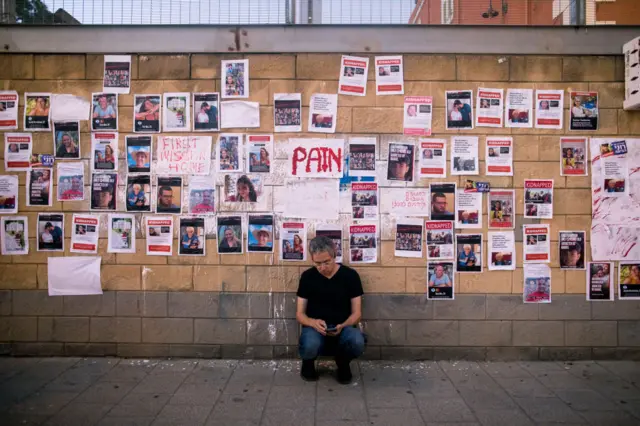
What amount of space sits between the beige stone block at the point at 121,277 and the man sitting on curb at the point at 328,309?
1715 millimetres

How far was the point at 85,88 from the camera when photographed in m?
4.36

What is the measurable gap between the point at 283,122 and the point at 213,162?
81 centimetres

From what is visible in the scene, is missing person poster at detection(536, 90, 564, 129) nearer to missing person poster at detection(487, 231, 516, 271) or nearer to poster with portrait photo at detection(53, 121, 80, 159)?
missing person poster at detection(487, 231, 516, 271)

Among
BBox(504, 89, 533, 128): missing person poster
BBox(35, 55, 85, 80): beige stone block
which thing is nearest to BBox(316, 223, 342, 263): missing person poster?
BBox(504, 89, 533, 128): missing person poster

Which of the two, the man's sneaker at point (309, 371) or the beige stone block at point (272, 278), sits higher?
the beige stone block at point (272, 278)

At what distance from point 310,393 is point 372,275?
4.19ft

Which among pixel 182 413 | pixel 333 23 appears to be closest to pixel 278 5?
pixel 333 23

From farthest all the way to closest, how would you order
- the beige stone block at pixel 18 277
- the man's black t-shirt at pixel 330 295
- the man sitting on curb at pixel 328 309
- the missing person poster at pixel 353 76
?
the beige stone block at pixel 18 277 → the missing person poster at pixel 353 76 → the man's black t-shirt at pixel 330 295 → the man sitting on curb at pixel 328 309

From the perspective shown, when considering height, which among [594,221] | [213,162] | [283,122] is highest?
[283,122]

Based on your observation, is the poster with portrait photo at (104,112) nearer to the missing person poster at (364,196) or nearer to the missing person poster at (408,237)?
the missing person poster at (364,196)

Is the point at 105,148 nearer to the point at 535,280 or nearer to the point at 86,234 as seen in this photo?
the point at 86,234

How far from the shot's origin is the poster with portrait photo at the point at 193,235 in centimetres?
433

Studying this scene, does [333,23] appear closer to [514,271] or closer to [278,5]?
[278,5]

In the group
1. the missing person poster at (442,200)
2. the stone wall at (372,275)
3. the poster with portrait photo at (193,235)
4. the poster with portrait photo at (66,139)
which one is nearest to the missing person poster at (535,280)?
the stone wall at (372,275)
